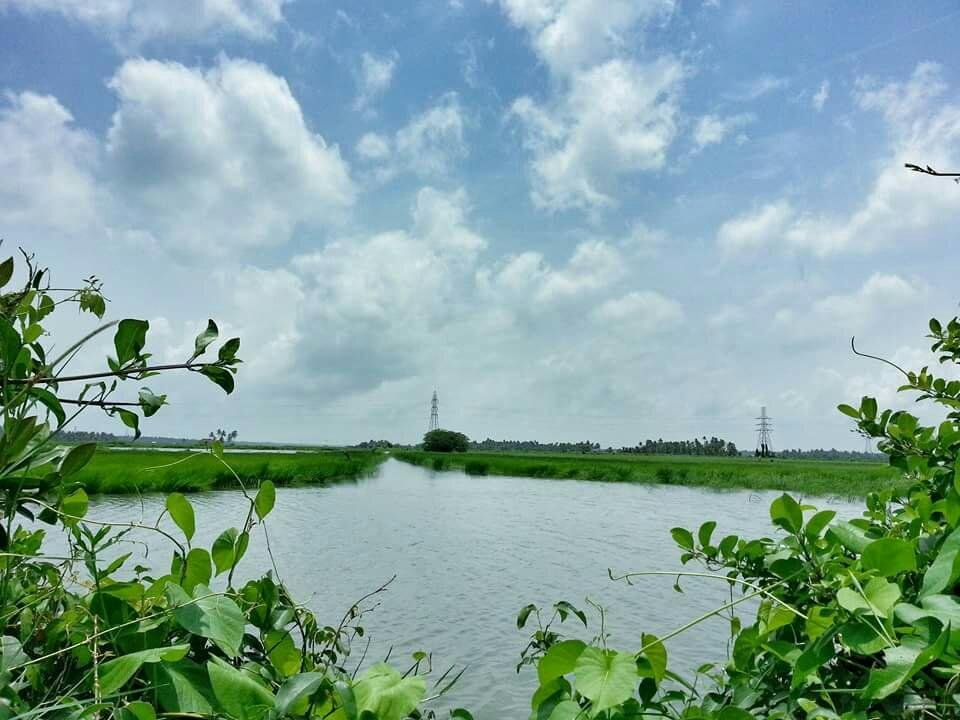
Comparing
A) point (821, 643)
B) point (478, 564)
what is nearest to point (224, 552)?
point (821, 643)

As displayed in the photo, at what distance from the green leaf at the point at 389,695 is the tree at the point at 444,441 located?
83.1 m

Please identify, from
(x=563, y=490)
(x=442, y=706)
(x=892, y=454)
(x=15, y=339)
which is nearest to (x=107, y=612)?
(x=15, y=339)

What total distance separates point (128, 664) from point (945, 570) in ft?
2.28

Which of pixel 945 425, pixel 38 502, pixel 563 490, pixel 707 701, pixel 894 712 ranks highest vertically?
pixel 945 425

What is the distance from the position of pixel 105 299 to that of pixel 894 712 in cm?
110

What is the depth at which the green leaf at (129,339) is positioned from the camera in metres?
0.73

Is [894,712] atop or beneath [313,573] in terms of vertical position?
atop

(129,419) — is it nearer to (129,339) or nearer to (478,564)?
(129,339)

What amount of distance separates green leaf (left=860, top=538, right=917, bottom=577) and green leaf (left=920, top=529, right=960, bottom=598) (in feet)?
0.05

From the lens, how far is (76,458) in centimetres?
67

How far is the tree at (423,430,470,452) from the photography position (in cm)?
8338

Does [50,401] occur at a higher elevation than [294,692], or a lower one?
higher

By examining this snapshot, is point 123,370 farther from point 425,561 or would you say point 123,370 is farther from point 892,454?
point 425,561

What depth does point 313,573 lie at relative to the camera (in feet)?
30.3
